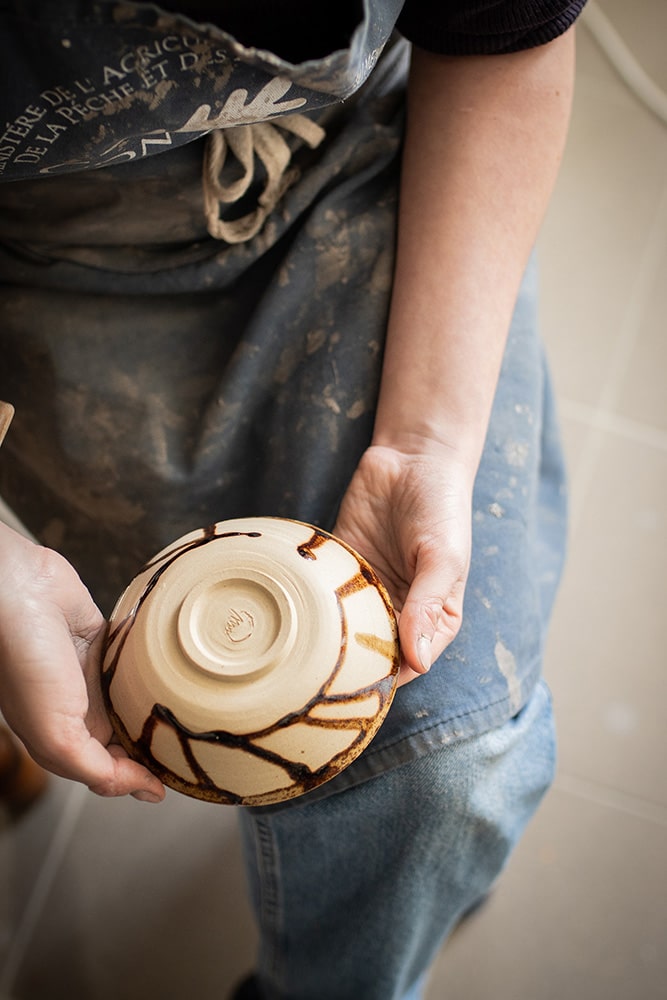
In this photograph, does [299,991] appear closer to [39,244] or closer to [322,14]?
[39,244]

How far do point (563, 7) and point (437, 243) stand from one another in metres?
0.18

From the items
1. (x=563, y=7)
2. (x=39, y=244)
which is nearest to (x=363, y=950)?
(x=39, y=244)

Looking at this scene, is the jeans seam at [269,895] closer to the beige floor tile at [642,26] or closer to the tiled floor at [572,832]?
the tiled floor at [572,832]

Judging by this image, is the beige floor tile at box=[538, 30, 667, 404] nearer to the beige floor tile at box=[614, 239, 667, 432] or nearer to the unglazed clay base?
the beige floor tile at box=[614, 239, 667, 432]

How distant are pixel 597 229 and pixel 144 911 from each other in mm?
1247

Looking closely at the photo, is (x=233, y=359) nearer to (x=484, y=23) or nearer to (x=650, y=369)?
(x=484, y=23)

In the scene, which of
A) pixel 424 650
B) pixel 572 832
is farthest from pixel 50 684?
pixel 572 832

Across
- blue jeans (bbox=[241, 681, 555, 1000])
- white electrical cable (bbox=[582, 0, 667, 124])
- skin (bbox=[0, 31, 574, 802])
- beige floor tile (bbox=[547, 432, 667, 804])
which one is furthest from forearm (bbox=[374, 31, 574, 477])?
white electrical cable (bbox=[582, 0, 667, 124])

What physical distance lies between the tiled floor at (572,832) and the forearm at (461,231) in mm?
663

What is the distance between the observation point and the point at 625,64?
1.40 metres

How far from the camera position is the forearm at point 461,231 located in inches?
24.6

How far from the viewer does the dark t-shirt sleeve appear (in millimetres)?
555

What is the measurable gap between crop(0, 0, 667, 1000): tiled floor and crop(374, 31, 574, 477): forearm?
2.17ft

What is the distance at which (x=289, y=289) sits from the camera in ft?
2.10
